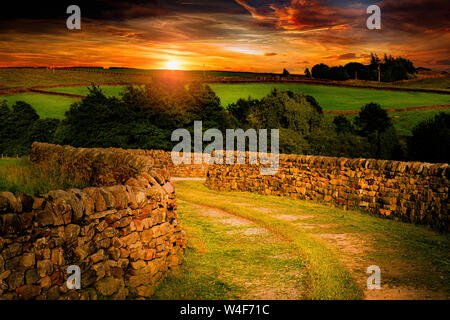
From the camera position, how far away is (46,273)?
470cm

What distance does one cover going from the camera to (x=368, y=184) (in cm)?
1330

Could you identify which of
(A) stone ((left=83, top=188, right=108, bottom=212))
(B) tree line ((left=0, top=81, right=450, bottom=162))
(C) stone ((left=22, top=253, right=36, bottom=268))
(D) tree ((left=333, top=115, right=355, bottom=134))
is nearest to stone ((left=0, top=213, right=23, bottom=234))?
(C) stone ((left=22, top=253, right=36, bottom=268))

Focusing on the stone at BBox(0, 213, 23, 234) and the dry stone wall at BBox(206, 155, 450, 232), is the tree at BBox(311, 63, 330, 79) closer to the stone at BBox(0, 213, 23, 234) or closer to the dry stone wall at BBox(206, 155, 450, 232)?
the dry stone wall at BBox(206, 155, 450, 232)

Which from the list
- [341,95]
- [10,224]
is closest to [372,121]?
[341,95]

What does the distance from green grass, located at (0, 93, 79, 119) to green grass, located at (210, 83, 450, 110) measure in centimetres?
2687

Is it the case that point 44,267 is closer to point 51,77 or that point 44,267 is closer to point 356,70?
point 51,77

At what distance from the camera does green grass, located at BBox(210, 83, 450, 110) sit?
72375 millimetres

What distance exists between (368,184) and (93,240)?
10348 mm

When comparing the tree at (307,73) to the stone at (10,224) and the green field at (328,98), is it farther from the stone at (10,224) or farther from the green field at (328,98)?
the stone at (10,224)

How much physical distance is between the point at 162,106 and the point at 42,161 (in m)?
26.8

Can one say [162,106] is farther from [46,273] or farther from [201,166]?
[46,273]

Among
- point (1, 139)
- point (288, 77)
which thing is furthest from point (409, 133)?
point (1, 139)

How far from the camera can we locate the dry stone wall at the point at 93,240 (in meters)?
4.44

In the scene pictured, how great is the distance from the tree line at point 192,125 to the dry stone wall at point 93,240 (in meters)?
33.0
